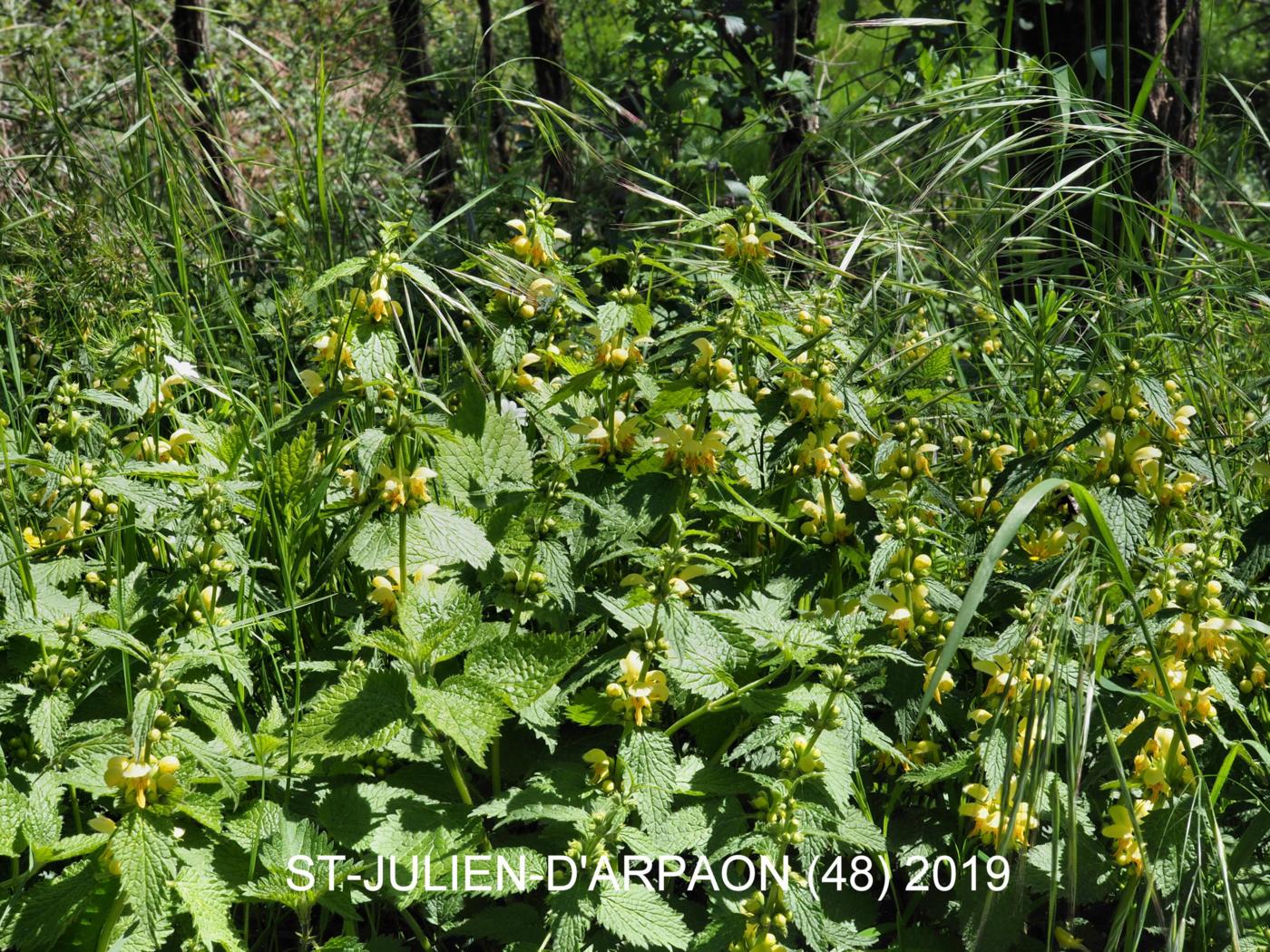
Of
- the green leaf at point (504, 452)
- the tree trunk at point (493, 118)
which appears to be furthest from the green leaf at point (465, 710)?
the tree trunk at point (493, 118)

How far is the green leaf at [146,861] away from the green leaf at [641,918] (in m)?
0.43

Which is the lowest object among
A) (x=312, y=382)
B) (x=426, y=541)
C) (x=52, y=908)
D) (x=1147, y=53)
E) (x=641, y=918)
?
(x=641, y=918)

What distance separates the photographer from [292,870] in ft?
4.22

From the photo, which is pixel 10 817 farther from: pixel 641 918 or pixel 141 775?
pixel 641 918

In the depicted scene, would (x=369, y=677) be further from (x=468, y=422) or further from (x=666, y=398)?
(x=666, y=398)

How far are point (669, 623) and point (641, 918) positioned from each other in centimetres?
31

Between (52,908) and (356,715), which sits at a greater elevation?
(356,715)

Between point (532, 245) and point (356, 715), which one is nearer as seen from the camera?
point (356, 715)

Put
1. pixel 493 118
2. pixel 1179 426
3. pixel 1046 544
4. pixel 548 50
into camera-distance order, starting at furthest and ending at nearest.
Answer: pixel 493 118, pixel 548 50, pixel 1046 544, pixel 1179 426

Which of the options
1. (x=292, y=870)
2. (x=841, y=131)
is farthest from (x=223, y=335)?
(x=292, y=870)

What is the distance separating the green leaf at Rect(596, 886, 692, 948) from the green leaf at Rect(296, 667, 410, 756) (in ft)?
0.95

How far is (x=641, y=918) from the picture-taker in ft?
4.19

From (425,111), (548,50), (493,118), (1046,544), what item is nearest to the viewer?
(1046,544)

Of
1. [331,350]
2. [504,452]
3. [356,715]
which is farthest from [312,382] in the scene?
[356,715]
